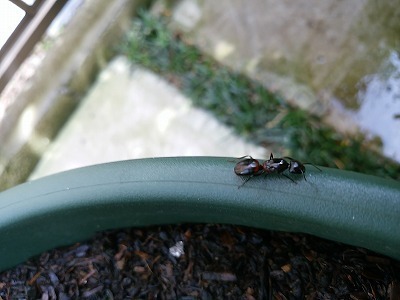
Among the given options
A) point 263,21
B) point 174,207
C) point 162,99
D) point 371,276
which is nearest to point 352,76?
point 263,21

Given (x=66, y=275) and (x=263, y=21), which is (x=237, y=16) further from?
(x=66, y=275)

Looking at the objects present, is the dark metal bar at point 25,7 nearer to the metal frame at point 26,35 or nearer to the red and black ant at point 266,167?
the metal frame at point 26,35

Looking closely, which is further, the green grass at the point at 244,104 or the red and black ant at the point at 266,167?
the green grass at the point at 244,104

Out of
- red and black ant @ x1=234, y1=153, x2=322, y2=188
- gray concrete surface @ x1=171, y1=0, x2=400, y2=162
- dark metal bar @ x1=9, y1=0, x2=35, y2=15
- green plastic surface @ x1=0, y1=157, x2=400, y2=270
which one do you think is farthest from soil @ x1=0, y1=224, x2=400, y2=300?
dark metal bar @ x1=9, y1=0, x2=35, y2=15

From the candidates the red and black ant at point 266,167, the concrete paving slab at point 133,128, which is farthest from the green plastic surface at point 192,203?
the concrete paving slab at point 133,128

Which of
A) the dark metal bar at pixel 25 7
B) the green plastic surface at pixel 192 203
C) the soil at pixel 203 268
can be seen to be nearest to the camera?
the green plastic surface at pixel 192 203

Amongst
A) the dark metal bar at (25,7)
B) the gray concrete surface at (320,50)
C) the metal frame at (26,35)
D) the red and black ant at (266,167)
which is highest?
the dark metal bar at (25,7)

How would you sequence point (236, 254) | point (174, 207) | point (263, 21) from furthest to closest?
point (263, 21), point (236, 254), point (174, 207)
